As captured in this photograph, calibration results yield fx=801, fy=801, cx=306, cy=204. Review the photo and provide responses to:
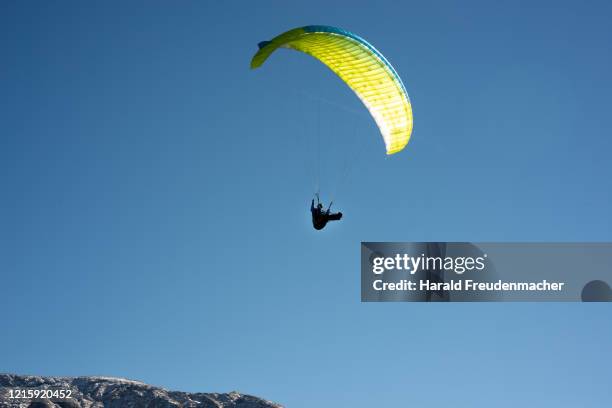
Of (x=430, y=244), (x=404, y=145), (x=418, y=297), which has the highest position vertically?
(x=404, y=145)

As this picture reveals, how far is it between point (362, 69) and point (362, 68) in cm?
11

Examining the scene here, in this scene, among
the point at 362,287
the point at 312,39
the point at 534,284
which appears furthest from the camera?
the point at 534,284

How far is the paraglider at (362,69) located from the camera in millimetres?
47781

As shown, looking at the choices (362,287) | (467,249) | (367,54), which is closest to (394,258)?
(362,287)

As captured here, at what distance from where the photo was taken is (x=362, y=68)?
5122 centimetres

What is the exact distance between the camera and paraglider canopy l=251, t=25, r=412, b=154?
47781 mm

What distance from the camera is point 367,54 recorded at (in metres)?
49.9

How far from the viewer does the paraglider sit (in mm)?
47781

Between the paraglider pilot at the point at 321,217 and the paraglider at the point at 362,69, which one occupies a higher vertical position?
the paraglider at the point at 362,69

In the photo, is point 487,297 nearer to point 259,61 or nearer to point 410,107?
point 410,107

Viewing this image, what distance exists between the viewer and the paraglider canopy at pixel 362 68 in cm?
4778

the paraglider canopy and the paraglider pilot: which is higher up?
the paraglider canopy

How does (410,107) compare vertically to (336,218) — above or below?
above

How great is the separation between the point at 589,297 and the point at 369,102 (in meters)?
29.0
